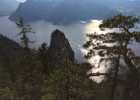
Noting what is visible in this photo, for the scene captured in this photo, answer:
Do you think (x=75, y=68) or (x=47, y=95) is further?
(x=47, y=95)

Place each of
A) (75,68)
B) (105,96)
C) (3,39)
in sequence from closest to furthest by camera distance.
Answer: (75,68) → (105,96) → (3,39)

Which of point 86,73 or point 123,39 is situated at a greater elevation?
point 123,39

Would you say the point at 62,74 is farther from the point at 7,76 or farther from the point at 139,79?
the point at 7,76

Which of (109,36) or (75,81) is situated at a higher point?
(109,36)

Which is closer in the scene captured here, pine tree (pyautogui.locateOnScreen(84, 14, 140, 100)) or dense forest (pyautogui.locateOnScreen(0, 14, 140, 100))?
pine tree (pyautogui.locateOnScreen(84, 14, 140, 100))

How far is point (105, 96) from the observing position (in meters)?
43.8

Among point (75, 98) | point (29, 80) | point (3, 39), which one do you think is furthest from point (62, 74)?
point (3, 39)

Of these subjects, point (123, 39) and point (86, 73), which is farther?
point (86, 73)

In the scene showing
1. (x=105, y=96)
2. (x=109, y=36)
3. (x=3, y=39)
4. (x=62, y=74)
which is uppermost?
Result: (x=3, y=39)

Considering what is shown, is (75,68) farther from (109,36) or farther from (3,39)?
(3,39)

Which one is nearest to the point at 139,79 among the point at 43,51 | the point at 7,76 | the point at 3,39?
the point at 43,51

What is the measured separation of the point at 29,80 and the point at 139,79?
80.9 ft

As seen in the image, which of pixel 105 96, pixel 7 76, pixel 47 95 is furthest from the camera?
pixel 7 76

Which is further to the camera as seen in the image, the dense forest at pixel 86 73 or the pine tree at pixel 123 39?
the dense forest at pixel 86 73
